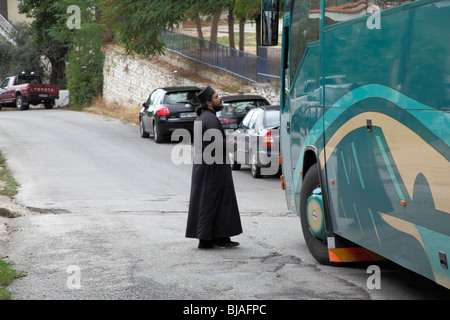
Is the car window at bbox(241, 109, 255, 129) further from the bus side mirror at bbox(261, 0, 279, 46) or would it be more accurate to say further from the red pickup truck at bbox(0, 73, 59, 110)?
the red pickup truck at bbox(0, 73, 59, 110)

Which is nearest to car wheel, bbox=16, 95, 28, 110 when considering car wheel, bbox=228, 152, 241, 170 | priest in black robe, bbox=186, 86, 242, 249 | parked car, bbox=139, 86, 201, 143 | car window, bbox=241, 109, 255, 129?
parked car, bbox=139, 86, 201, 143

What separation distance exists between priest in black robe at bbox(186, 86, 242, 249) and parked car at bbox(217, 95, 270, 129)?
10977mm

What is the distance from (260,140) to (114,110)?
24.1 metres

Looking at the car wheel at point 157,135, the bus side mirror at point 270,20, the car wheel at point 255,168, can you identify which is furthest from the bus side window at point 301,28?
the car wheel at point 157,135

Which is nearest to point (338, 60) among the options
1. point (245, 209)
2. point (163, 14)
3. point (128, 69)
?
point (245, 209)

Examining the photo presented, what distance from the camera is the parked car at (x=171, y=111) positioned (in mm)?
23516

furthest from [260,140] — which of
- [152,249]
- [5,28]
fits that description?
[5,28]

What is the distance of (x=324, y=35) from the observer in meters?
6.74

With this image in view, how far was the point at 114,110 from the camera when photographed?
1518 inches

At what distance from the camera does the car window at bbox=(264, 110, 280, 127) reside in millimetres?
15641

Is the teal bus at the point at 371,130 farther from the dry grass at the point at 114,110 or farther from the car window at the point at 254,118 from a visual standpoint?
the dry grass at the point at 114,110

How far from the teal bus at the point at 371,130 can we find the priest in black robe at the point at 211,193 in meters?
0.76

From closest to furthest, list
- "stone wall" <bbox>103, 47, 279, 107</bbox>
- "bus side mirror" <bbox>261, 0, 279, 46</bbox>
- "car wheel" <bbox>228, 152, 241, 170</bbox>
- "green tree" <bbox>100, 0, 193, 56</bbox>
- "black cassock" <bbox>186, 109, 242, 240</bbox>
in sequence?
"black cassock" <bbox>186, 109, 242, 240</bbox>
"bus side mirror" <bbox>261, 0, 279, 46</bbox>
"car wheel" <bbox>228, 152, 241, 170</bbox>
"green tree" <bbox>100, 0, 193, 56</bbox>
"stone wall" <bbox>103, 47, 279, 107</bbox>

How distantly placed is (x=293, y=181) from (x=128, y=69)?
31492 mm
